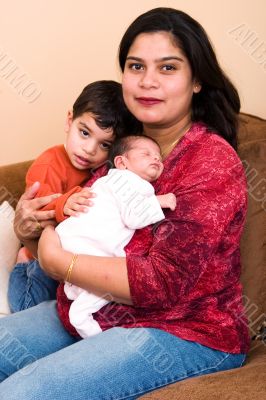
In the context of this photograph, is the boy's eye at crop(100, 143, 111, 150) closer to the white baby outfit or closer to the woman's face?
the woman's face

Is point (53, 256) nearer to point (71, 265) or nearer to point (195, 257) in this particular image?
point (71, 265)

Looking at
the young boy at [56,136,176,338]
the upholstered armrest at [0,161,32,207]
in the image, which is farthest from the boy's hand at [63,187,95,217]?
the upholstered armrest at [0,161,32,207]

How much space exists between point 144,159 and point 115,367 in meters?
0.53

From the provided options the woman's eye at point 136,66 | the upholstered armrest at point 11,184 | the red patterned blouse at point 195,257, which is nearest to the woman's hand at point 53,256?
the red patterned blouse at point 195,257

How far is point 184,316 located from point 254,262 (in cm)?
27

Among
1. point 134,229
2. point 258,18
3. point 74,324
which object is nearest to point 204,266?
point 134,229

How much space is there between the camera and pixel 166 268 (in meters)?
1.18

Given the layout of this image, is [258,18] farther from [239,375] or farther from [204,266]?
[239,375]

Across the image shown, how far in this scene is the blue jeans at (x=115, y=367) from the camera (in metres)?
1.13

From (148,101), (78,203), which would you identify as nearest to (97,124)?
(148,101)

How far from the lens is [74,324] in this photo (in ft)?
4.24

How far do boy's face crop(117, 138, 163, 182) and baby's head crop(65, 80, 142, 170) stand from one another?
0.17m

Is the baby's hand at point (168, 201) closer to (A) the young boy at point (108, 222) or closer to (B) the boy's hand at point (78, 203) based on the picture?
(A) the young boy at point (108, 222)

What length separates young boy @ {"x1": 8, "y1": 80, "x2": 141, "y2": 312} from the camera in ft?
5.16
